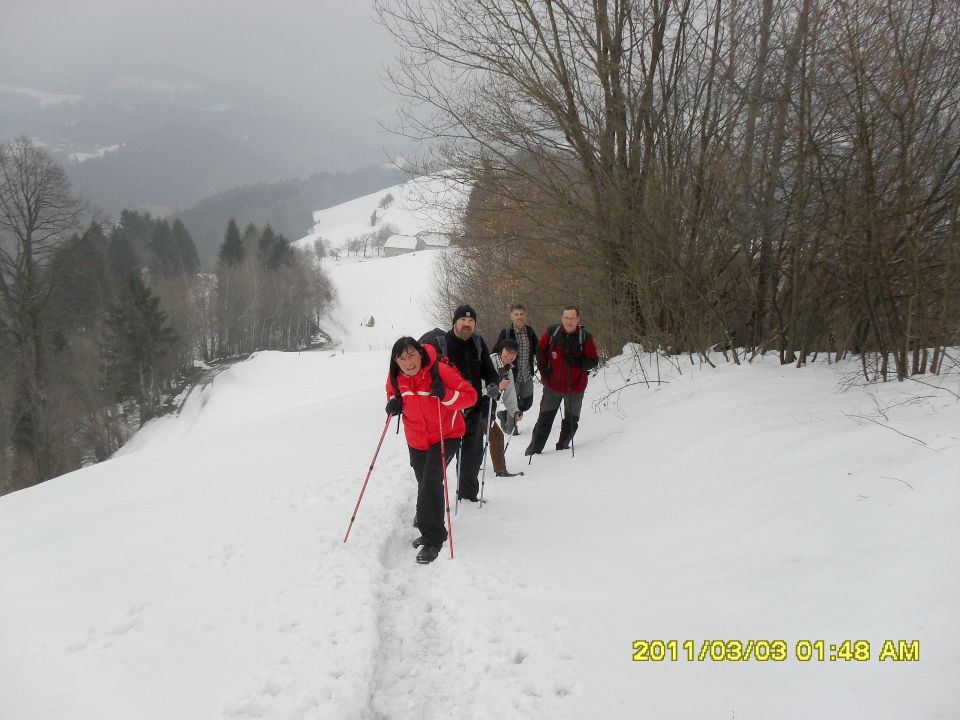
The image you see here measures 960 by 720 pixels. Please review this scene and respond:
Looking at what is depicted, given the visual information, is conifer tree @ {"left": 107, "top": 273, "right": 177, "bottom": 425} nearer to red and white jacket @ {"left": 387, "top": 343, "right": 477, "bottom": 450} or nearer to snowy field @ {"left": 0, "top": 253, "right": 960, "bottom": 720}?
snowy field @ {"left": 0, "top": 253, "right": 960, "bottom": 720}

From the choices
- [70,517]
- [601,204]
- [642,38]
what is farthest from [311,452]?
[642,38]

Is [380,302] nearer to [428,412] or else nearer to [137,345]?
[137,345]

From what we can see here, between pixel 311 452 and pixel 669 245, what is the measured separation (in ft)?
22.2

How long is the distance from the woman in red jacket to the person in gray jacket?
152 centimetres

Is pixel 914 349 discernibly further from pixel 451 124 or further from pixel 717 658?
pixel 451 124

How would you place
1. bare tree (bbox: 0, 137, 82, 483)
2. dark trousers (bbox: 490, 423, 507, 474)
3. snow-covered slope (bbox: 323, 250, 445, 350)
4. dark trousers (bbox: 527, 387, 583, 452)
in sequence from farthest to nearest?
snow-covered slope (bbox: 323, 250, 445, 350) < bare tree (bbox: 0, 137, 82, 483) < dark trousers (bbox: 527, 387, 583, 452) < dark trousers (bbox: 490, 423, 507, 474)

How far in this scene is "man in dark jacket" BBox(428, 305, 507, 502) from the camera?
5.45 metres

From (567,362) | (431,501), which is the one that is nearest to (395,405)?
(431,501)

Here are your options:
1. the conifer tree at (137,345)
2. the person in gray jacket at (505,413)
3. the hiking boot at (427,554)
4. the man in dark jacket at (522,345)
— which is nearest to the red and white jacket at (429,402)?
the hiking boot at (427,554)

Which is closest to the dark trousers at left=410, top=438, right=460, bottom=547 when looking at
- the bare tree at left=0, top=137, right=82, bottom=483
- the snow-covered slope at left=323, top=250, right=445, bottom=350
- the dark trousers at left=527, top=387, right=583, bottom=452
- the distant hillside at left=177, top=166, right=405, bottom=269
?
the dark trousers at left=527, top=387, right=583, bottom=452

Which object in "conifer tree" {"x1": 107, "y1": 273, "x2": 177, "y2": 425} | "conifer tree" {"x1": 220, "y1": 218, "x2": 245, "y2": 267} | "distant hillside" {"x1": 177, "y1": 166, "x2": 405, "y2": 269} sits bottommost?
"conifer tree" {"x1": 107, "y1": 273, "x2": 177, "y2": 425}

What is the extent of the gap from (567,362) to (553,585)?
356 centimetres

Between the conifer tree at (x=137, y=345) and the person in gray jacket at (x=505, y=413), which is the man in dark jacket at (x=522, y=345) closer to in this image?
the person in gray jacket at (x=505, y=413)

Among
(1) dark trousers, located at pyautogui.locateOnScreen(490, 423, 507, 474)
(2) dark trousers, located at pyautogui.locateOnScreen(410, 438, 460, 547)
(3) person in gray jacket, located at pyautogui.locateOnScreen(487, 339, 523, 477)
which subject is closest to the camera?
(2) dark trousers, located at pyautogui.locateOnScreen(410, 438, 460, 547)
